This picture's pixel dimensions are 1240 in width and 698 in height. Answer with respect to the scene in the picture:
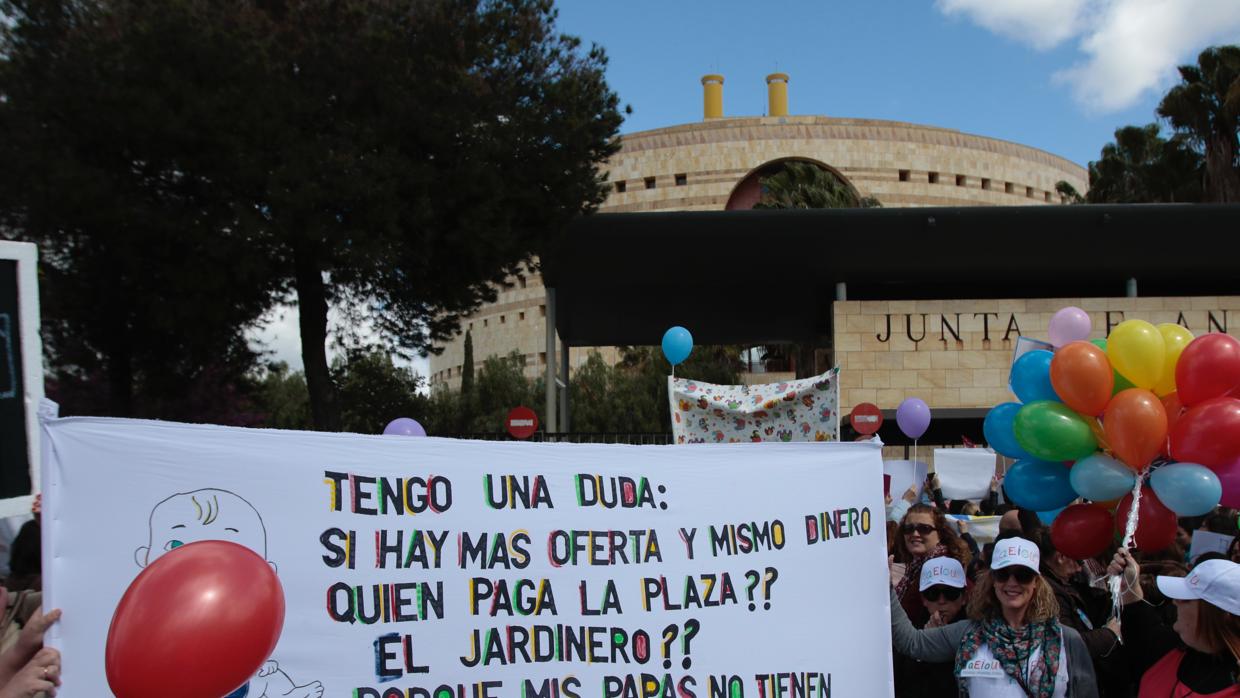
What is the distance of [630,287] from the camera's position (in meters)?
20.9

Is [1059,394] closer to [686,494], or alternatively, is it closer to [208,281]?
[686,494]

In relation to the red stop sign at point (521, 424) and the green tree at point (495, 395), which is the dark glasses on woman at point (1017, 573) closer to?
the red stop sign at point (521, 424)

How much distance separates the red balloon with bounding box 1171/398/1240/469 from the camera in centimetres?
464

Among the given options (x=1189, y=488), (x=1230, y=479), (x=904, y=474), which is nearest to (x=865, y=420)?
(x=904, y=474)

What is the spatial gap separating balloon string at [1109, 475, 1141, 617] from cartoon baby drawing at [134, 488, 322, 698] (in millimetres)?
2936

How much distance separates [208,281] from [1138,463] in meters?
15.8

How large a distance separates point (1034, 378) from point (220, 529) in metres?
3.92

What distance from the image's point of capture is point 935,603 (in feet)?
15.0

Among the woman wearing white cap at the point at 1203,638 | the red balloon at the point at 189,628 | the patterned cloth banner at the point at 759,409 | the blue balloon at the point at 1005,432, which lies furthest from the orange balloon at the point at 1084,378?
the patterned cloth banner at the point at 759,409

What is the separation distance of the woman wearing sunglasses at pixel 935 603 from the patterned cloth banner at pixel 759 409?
5.65m

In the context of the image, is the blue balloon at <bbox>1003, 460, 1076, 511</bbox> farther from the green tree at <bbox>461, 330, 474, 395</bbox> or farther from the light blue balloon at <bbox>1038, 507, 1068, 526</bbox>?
the green tree at <bbox>461, 330, 474, 395</bbox>

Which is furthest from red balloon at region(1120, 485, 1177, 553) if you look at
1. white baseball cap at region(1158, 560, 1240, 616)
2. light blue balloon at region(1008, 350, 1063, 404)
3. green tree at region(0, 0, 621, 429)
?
green tree at region(0, 0, 621, 429)

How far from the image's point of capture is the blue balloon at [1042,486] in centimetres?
532

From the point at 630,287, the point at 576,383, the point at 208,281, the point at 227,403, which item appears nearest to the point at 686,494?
the point at 208,281
